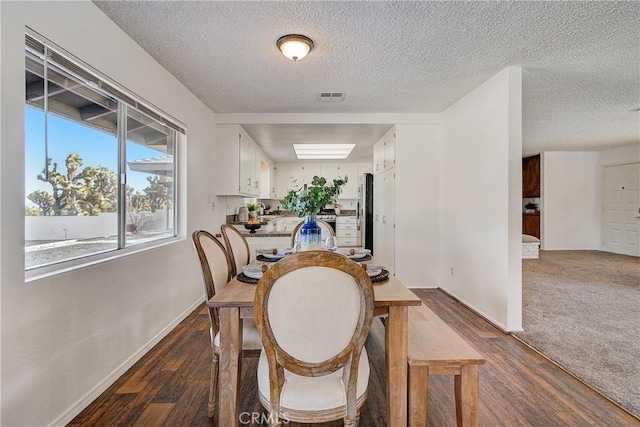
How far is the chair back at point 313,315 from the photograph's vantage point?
1.00m

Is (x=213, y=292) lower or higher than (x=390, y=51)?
lower

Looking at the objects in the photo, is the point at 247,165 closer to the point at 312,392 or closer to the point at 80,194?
the point at 80,194

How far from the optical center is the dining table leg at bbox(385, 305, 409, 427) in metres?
1.28

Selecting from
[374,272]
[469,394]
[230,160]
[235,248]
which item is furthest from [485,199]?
[230,160]

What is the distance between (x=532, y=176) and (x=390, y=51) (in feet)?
22.2

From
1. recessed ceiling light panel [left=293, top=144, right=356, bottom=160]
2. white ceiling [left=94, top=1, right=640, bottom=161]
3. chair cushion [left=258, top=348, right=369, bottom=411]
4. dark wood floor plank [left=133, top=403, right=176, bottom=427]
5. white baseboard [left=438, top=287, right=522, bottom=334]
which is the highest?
white ceiling [left=94, top=1, right=640, bottom=161]

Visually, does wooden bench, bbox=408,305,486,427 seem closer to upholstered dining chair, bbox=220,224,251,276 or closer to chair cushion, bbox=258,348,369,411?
chair cushion, bbox=258,348,369,411

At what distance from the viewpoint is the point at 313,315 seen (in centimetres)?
104

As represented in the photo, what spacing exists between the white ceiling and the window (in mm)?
526

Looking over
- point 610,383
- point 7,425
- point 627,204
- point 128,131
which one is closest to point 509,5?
point 610,383

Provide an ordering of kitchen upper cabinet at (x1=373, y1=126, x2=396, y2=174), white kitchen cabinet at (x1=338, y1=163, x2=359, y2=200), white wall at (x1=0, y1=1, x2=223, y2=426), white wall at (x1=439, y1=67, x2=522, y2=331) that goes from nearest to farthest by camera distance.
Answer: white wall at (x1=0, y1=1, x2=223, y2=426) → white wall at (x1=439, y1=67, x2=522, y2=331) → kitchen upper cabinet at (x1=373, y1=126, x2=396, y2=174) → white kitchen cabinet at (x1=338, y1=163, x2=359, y2=200)

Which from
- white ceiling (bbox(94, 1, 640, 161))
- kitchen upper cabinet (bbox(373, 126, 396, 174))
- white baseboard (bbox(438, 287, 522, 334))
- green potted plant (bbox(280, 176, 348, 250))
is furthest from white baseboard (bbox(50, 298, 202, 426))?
kitchen upper cabinet (bbox(373, 126, 396, 174))

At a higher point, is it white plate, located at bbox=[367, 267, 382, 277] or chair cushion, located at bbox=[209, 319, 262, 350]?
white plate, located at bbox=[367, 267, 382, 277]

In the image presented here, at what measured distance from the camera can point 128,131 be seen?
2191mm
